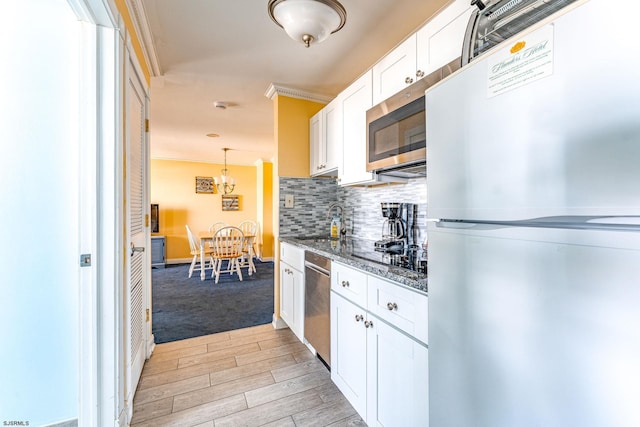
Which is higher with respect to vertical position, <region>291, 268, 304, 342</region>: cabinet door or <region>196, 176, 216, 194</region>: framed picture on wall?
<region>196, 176, 216, 194</region>: framed picture on wall

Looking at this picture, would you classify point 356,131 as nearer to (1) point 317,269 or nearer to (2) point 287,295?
(1) point 317,269

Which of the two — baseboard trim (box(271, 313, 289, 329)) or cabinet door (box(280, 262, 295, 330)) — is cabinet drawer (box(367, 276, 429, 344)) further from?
baseboard trim (box(271, 313, 289, 329))

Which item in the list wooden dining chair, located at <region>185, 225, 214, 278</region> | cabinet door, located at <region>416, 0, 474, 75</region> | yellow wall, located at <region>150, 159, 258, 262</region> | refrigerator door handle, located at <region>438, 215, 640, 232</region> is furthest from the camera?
yellow wall, located at <region>150, 159, 258, 262</region>

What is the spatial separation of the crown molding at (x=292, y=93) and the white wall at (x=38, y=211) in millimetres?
1534

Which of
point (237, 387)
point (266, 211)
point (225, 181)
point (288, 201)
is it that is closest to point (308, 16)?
point (288, 201)

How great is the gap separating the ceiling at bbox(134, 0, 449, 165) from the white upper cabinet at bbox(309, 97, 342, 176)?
13.1 inches

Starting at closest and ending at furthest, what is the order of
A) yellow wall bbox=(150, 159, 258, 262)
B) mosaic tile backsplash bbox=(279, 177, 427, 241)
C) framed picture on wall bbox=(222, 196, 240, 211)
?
mosaic tile backsplash bbox=(279, 177, 427, 241) → yellow wall bbox=(150, 159, 258, 262) → framed picture on wall bbox=(222, 196, 240, 211)

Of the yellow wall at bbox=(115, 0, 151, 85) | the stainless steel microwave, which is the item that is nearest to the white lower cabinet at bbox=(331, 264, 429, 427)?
the stainless steel microwave

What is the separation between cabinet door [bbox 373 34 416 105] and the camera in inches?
55.9

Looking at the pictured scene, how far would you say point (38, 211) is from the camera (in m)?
1.31

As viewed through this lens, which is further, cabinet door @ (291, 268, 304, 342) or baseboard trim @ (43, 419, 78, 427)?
cabinet door @ (291, 268, 304, 342)

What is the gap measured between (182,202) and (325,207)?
15.3ft

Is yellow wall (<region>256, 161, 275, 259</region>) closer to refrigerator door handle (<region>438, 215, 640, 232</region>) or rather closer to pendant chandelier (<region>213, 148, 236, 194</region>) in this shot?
pendant chandelier (<region>213, 148, 236, 194</region>)

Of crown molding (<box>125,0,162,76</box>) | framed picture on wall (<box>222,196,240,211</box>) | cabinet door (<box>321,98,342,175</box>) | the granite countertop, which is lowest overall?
the granite countertop
